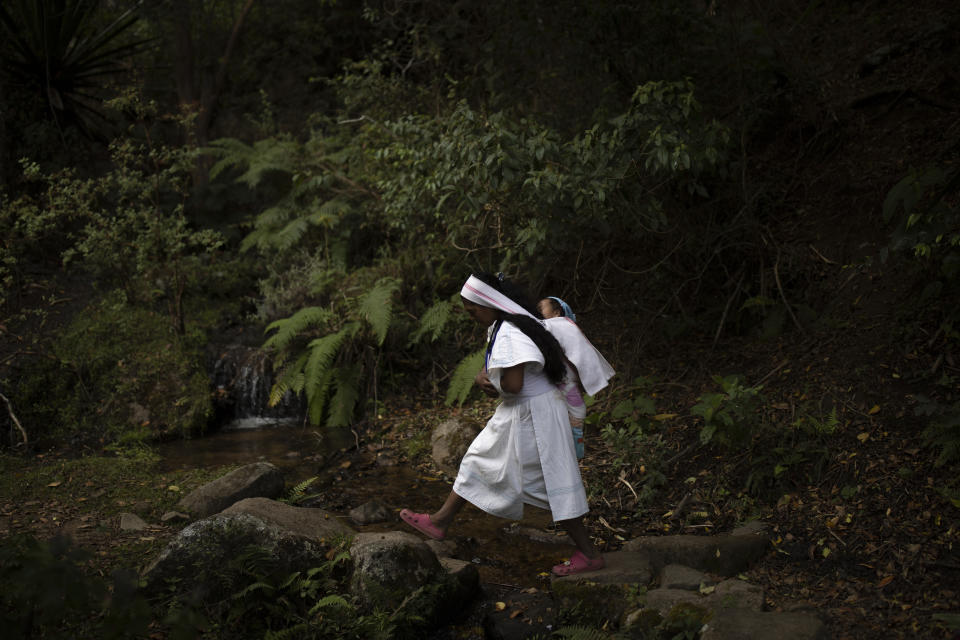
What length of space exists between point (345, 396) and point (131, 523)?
11.5 ft

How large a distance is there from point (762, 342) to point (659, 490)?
2071mm

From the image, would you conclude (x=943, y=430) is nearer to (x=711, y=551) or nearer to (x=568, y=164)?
(x=711, y=551)

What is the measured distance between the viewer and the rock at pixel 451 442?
255 inches

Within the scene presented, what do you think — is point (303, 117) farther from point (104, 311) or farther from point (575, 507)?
point (575, 507)

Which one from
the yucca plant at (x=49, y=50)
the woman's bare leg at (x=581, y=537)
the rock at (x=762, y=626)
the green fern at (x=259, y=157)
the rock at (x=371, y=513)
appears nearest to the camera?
the rock at (x=762, y=626)

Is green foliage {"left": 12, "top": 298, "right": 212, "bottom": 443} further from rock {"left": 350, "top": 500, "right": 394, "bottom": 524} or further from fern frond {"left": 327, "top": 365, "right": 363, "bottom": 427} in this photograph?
rock {"left": 350, "top": 500, "right": 394, "bottom": 524}

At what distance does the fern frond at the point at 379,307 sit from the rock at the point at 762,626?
16.9 feet

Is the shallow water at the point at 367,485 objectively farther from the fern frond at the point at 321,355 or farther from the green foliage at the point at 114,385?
the fern frond at the point at 321,355

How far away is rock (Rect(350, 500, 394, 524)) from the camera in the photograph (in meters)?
5.29

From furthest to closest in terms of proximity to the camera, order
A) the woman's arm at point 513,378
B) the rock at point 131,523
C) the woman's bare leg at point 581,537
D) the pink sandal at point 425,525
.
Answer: the rock at point 131,523, the pink sandal at point 425,525, the woman's bare leg at point 581,537, the woman's arm at point 513,378

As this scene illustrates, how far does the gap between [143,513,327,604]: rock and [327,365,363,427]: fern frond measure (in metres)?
4.07

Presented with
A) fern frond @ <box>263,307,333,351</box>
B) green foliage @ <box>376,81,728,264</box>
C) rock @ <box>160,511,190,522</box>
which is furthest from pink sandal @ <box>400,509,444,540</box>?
fern frond @ <box>263,307,333,351</box>

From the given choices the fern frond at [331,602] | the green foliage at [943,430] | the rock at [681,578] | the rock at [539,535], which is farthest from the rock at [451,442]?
Result: the green foliage at [943,430]

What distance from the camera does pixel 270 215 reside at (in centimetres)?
1079
